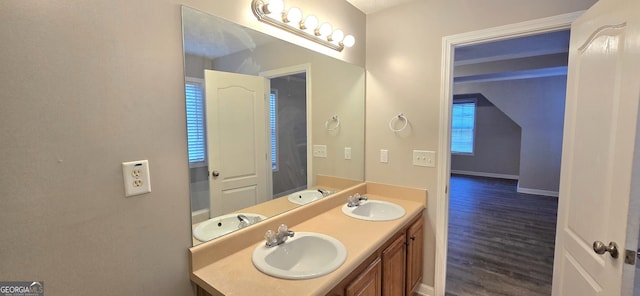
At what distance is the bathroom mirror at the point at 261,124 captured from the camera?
47.5 inches

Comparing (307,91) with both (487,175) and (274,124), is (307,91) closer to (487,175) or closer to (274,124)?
(274,124)

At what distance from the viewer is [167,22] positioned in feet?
3.40

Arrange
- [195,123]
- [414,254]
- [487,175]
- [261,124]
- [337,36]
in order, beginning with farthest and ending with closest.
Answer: [487,175] < [414,254] < [337,36] < [261,124] < [195,123]

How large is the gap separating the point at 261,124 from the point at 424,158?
129cm

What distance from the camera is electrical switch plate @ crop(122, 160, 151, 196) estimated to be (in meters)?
0.94

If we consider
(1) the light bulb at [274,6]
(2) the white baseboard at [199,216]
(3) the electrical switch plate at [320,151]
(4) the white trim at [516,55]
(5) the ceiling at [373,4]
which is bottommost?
(2) the white baseboard at [199,216]

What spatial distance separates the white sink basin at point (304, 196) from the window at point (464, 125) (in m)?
6.36

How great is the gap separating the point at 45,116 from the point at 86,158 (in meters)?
0.16

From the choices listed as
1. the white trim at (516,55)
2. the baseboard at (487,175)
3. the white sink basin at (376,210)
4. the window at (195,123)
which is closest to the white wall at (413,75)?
the white sink basin at (376,210)

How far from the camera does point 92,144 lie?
87 centimetres

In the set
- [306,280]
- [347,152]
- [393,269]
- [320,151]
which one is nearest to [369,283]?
[393,269]

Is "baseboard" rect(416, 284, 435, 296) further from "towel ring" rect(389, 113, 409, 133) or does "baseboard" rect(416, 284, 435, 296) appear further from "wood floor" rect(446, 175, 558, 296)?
"towel ring" rect(389, 113, 409, 133)

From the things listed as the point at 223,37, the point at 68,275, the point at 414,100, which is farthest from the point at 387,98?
the point at 68,275

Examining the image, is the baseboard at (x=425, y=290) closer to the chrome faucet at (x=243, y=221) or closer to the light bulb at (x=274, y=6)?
the chrome faucet at (x=243, y=221)
